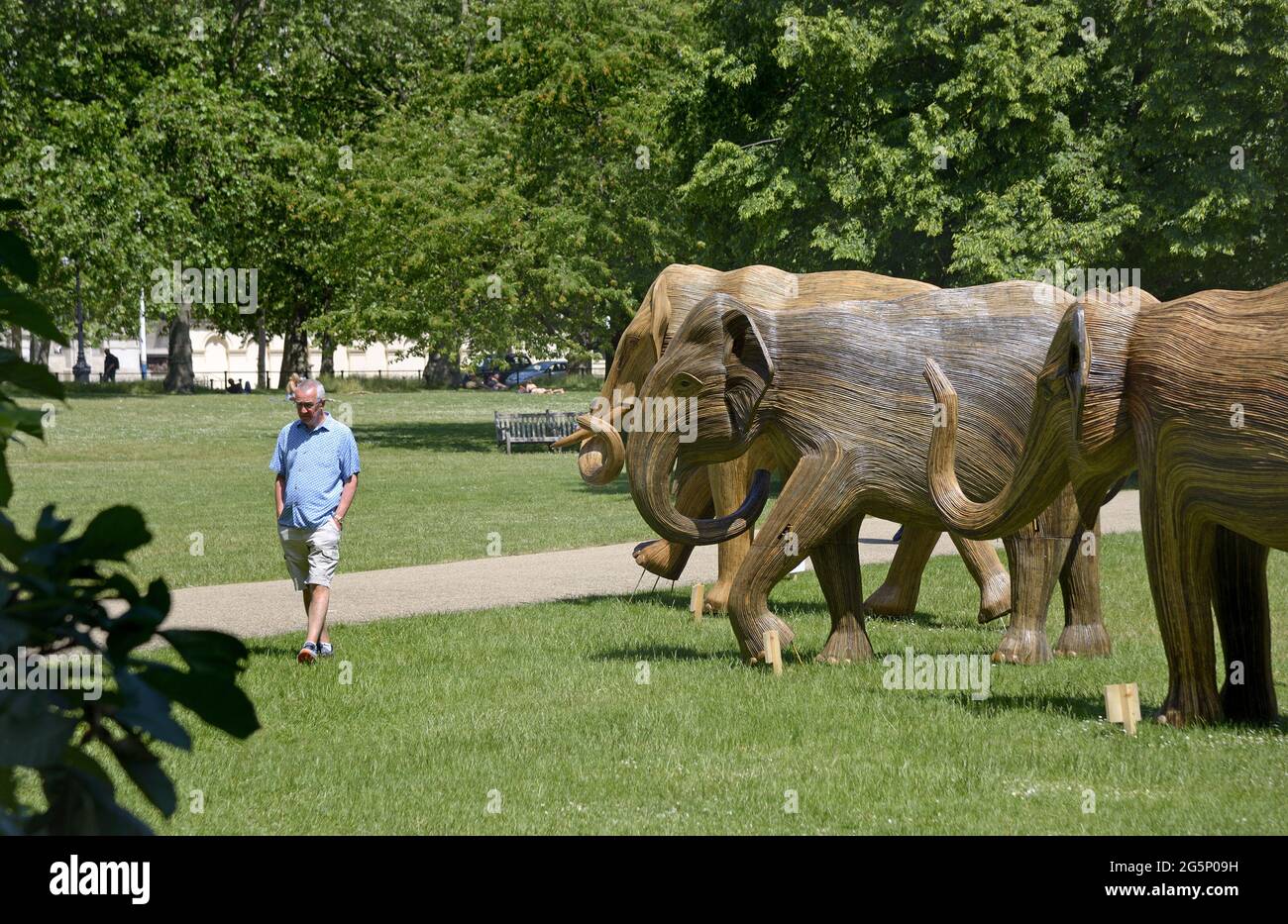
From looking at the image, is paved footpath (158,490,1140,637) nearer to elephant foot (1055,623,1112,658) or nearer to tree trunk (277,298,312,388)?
elephant foot (1055,623,1112,658)

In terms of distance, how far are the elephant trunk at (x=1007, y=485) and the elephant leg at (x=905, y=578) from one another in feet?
12.0

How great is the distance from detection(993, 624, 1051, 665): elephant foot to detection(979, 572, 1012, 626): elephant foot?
1.63m

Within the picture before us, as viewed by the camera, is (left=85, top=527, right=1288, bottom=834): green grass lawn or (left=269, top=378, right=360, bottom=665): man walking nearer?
(left=85, top=527, right=1288, bottom=834): green grass lawn

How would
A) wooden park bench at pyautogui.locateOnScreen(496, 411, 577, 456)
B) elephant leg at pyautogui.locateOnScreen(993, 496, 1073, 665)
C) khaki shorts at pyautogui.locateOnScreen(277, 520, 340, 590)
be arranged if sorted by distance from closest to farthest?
elephant leg at pyautogui.locateOnScreen(993, 496, 1073, 665) → khaki shorts at pyautogui.locateOnScreen(277, 520, 340, 590) → wooden park bench at pyautogui.locateOnScreen(496, 411, 577, 456)

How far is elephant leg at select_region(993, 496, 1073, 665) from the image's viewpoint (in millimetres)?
10344

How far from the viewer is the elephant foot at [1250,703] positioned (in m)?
8.05

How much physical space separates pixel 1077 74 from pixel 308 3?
2901 centimetres

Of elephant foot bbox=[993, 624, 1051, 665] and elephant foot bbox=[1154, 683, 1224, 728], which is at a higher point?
elephant foot bbox=[1154, 683, 1224, 728]

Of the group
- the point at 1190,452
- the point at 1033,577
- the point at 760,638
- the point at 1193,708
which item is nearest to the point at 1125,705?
the point at 1193,708

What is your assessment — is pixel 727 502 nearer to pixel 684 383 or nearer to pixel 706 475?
pixel 706 475

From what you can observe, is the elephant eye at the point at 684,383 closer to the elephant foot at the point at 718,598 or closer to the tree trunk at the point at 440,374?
the elephant foot at the point at 718,598

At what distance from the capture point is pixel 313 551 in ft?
35.5

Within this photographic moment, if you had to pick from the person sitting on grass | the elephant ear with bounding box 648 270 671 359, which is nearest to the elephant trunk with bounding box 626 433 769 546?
the elephant ear with bounding box 648 270 671 359

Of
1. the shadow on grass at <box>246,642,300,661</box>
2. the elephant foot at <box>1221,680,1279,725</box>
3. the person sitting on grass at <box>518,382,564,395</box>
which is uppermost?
the elephant foot at <box>1221,680,1279,725</box>
